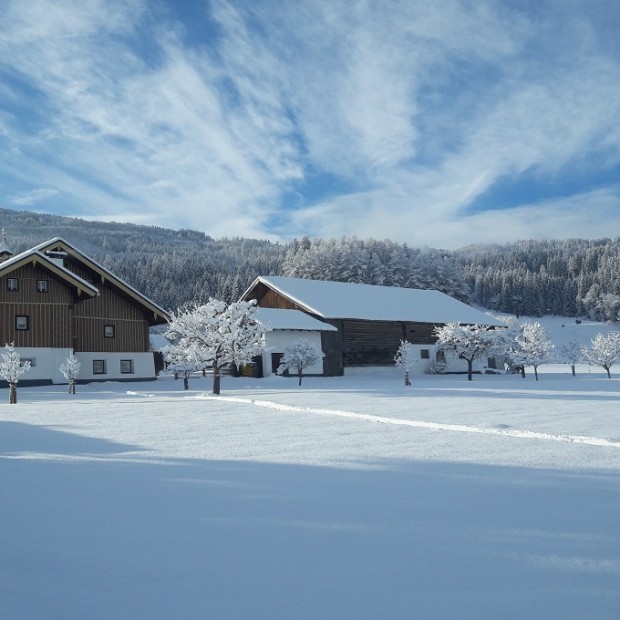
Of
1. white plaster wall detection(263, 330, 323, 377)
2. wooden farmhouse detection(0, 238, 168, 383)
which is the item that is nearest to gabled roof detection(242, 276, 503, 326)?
white plaster wall detection(263, 330, 323, 377)

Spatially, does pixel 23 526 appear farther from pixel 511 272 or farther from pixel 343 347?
pixel 511 272

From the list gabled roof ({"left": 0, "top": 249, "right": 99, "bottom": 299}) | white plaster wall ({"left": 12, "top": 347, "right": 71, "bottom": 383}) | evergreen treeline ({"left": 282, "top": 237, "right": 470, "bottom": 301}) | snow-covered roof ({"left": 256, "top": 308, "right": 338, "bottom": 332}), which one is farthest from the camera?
evergreen treeline ({"left": 282, "top": 237, "right": 470, "bottom": 301})

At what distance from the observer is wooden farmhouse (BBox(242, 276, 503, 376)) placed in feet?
139

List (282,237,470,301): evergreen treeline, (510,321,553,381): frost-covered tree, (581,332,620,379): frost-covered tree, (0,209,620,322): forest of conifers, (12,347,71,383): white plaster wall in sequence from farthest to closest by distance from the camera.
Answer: (0,209,620,322): forest of conifers < (282,237,470,301): evergreen treeline < (581,332,620,379): frost-covered tree < (510,321,553,381): frost-covered tree < (12,347,71,383): white plaster wall

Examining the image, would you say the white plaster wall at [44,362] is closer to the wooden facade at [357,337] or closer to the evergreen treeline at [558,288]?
the wooden facade at [357,337]

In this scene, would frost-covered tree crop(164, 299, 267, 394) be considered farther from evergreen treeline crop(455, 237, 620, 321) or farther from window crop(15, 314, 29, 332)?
evergreen treeline crop(455, 237, 620, 321)

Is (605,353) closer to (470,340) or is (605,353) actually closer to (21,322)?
(470,340)

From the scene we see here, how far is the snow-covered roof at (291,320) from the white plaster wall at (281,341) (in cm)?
59

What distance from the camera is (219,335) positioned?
25016 millimetres

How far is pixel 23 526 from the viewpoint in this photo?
17.8ft

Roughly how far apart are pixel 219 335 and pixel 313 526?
20106 millimetres

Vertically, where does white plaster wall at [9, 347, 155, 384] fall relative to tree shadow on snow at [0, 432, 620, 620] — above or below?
above

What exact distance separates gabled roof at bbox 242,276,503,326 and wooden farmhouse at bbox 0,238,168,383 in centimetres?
1079

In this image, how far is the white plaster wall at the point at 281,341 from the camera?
1499 inches
